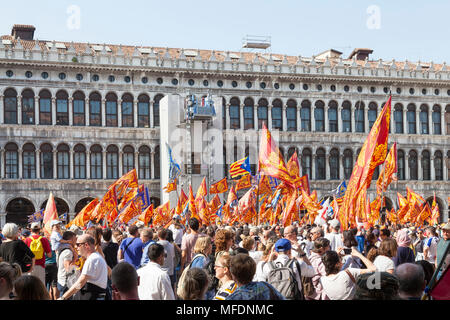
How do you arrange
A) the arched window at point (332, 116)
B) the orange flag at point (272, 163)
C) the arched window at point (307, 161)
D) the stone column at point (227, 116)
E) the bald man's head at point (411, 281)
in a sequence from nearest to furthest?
1. the bald man's head at point (411, 281)
2. the orange flag at point (272, 163)
3. the stone column at point (227, 116)
4. the arched window at point (307, 161)
5. the arched window at point (332, 116)

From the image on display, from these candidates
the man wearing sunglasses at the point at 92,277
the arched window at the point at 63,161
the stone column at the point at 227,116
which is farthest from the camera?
the stone column at the point at 227,116

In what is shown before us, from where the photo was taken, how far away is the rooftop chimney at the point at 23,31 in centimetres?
4253

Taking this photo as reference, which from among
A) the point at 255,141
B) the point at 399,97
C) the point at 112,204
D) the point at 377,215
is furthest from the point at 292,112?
the point at 112,204

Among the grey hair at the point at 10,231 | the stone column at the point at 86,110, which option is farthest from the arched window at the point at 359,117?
the grey hair at the point at 10,231

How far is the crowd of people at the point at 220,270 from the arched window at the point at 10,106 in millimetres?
29567

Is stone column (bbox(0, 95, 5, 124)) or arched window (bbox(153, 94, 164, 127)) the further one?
arched window (bbox(153, 94, 164, 127))

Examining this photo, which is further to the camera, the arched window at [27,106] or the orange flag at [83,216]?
the arched window at [27,106]

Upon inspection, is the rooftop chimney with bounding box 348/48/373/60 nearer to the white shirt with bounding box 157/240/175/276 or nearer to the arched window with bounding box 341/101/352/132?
the arched window with bounding box 341/101/352/132

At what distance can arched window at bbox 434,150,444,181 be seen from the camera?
47975mm

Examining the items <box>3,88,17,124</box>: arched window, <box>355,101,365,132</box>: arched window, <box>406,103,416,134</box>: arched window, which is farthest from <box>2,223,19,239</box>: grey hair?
<box>406,103,416,134</box>: arched window

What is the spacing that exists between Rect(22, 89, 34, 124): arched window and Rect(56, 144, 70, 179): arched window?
2.32 metres

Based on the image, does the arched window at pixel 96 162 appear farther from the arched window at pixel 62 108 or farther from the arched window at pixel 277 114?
the arched window at pixel 277 114

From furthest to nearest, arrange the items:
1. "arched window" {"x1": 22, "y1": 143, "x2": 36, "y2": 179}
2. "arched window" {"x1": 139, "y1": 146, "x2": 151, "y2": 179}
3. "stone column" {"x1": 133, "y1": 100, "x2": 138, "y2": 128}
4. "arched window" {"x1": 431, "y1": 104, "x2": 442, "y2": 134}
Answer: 1. "arched window" {"x1": 431, "y1": 104, "x2": 442, "y2": 134}
2. "arched window" {"x1": 139, "y1": 146, "x2": 151, "y2": 179}
3. "stone column" {"x1": 133, "y1": 100, "x2": 138, "y2": 128}
4. "arched window" {"x1": 22, "y1": 143, "x2": 36, "y2": 179}
